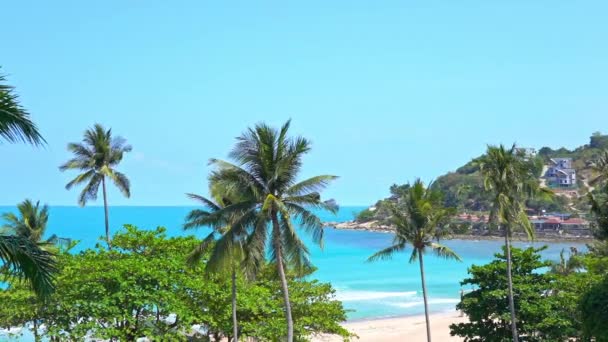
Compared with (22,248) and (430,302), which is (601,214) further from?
(430,302)

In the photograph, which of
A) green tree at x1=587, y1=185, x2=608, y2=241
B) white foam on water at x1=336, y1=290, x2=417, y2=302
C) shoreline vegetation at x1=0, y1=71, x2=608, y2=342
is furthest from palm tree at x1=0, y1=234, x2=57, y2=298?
white foam on water at x1=336, y1=290, x2=417, y2=302

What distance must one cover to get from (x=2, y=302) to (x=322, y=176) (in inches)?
448

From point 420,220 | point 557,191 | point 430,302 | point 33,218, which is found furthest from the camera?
point 557,191

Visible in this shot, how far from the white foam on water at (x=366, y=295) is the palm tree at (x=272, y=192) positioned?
44.9 metres

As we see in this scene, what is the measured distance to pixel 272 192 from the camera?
17359mm

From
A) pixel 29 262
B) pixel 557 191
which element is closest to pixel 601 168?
A: pixel 29 262

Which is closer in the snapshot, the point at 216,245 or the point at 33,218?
the point at 216,245

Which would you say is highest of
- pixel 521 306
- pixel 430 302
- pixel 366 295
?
pixel 521 306

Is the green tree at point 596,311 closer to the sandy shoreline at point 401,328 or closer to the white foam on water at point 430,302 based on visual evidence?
the sandy shoreline at point 401,328

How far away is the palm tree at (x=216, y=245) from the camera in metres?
17.3

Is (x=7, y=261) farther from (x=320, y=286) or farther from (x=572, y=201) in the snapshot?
(x=572, y=201)

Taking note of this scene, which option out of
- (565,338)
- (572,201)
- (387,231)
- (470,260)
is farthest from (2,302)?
(387,231)

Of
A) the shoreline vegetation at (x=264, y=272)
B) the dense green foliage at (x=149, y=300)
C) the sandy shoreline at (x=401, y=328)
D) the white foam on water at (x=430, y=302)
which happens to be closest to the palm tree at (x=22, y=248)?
the shoreline vegetation at (x=264, y=272)

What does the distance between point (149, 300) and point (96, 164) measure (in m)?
10.8
